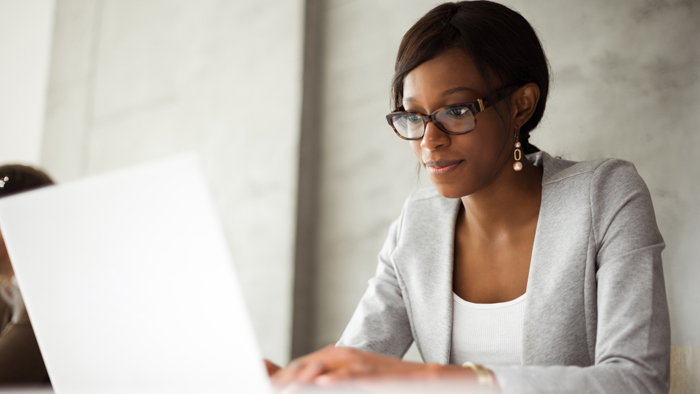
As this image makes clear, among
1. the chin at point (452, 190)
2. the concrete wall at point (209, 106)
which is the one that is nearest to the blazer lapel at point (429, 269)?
the chin at point (452, 190)

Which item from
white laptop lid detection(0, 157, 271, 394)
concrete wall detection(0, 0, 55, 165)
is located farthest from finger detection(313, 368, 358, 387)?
concrete wall detection(0, 0, 55, 165)

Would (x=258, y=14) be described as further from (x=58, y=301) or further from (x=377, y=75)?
(x=58, y=301)

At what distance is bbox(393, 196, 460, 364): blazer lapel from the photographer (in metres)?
1.12

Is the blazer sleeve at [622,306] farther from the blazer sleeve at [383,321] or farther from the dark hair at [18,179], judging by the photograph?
the dark hair at [18,179]

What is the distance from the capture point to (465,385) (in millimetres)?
625

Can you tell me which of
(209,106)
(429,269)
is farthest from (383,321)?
(209,106)

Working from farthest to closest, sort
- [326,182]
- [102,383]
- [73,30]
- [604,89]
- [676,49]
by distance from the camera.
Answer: [73,30] < [326,182] < [604,89] < [676,49] < [102,383]

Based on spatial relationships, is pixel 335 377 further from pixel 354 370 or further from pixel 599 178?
pixel 599 178

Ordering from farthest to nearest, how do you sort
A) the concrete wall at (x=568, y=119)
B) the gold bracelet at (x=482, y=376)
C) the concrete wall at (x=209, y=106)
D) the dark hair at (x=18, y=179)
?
1. the concrete wall at (x=209, y=106)
2. the dark hair at (x=18, y=179)
3. the concrete wall at (x=568, y=119)
4. the gold bracelet at (x=482, y=376)

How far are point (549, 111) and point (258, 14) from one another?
1.34 m

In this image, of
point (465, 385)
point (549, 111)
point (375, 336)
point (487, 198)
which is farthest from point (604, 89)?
point (465, 385)

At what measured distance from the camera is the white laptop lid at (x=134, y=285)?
54 centimetres

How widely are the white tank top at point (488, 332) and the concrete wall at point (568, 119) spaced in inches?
20.6

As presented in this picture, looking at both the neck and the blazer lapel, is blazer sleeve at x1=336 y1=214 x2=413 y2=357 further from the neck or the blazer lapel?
the neck
